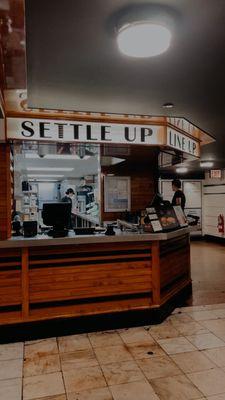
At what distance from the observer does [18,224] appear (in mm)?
4680

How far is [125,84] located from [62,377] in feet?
9.60

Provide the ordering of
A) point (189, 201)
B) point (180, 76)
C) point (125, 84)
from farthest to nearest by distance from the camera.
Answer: point (189, 201)
point (125, 84)
point (180, 76)

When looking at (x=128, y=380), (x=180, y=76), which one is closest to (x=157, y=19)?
(x=180, y=76)

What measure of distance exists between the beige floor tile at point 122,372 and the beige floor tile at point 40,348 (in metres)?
0.71

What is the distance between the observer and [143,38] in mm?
2262

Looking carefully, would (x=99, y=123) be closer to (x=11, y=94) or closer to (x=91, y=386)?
(x=11, y=94)

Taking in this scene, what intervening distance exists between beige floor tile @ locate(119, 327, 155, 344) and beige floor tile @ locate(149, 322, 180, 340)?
0.08 metres

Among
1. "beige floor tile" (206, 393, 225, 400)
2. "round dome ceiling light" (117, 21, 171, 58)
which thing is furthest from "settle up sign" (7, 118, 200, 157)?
"beige floor tile" (206, 393, 225, 400)

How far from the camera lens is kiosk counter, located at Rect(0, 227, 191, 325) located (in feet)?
13.1

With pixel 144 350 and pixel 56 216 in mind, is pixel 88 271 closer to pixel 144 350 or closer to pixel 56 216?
pixel 56 216

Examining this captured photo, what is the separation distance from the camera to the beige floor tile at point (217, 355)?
11.0 ft

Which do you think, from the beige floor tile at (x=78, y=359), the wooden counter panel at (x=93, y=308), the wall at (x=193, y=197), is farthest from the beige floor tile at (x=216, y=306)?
the wall at (x=193, y=197)

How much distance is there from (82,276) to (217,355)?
1.80m

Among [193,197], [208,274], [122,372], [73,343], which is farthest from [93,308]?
[193,197]
